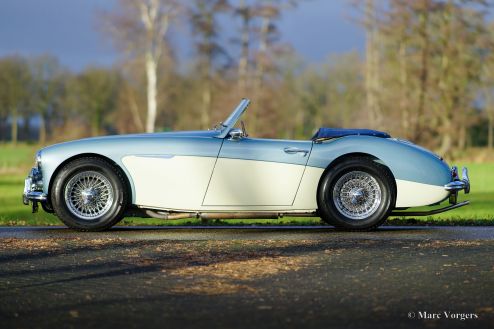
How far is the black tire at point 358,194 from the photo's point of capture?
28.4 ft

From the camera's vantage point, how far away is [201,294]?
5.13 m

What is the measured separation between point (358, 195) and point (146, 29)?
121 ft

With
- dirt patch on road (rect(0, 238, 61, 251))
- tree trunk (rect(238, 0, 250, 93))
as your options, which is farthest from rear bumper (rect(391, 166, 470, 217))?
tree trunk (rect(238, 0, 250, 93))

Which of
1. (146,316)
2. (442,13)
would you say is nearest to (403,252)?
(146,316)

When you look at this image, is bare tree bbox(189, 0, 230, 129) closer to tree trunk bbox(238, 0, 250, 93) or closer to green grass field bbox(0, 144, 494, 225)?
tree trunk bbox(238, 0, 250, 93)

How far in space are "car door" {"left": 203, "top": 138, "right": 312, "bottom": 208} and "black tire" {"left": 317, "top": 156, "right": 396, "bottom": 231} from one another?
0.35m

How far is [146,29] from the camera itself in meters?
44.2

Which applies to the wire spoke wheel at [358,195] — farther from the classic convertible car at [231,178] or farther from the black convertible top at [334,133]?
the black convertible top at [334,133]

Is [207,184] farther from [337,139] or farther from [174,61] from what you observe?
[174,61]

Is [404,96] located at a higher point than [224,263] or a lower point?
higher

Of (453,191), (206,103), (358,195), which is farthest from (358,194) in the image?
(206,103)

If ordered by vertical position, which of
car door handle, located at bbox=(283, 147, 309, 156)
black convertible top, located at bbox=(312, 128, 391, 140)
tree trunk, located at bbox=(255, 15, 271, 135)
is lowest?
car door handle, located at bbox=(283, 147, 309, 156)

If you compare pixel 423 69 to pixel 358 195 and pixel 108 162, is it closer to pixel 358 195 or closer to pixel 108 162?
pixel 358 195

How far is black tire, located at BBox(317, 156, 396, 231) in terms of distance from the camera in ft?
28.4
